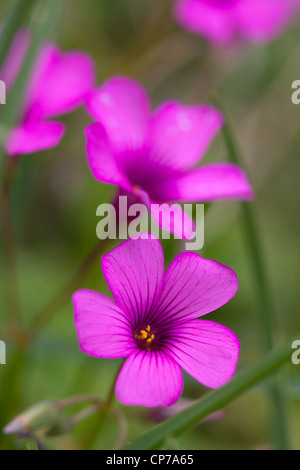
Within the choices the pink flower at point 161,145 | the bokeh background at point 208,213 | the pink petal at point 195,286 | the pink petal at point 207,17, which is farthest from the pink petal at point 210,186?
the pink petal at point 207,17

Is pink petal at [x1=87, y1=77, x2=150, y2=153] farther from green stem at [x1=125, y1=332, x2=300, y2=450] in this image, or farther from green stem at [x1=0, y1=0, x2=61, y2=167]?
green stem at [x1=125, y1=332, x2=300, y2=450]

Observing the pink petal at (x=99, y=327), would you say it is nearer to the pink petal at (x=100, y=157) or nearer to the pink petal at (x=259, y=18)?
the pink petal at (x=100, y=157)

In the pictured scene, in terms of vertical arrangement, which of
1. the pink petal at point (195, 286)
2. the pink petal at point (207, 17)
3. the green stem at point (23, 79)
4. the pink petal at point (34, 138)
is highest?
the pink petal at point (207, 17)

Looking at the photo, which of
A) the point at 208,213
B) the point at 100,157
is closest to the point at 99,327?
the point at 100,157

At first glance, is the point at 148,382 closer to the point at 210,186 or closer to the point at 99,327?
the point at 99,327

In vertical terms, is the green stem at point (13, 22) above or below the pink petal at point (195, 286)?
above
